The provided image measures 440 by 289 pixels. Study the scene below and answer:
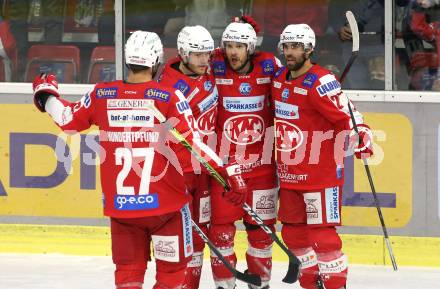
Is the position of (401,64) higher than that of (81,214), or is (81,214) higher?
(401,64)

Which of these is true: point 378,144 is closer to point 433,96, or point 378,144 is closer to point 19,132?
point 433,96

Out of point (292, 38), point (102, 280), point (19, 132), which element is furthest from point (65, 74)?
point (292, 38)

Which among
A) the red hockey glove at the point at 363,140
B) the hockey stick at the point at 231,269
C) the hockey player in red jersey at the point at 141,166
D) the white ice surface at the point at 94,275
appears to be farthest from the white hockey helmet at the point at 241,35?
the white ice surface at the point at 94,275

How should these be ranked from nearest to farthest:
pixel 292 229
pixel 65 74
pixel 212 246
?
1. pixel 212 246
2. pixel 292 229
3. pixel 65 74

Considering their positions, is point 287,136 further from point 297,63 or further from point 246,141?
point 297,63

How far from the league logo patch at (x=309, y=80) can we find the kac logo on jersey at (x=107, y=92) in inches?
53.9

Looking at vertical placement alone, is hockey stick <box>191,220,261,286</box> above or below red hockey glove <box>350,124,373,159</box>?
below

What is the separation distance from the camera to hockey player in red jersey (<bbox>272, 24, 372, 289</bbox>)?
754 centimetres

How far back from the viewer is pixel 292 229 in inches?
308

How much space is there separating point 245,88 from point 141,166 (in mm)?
1351

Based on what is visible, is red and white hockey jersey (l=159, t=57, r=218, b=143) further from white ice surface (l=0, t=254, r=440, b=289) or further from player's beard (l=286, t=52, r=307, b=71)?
white ice surface (l=0, t=254, r=440, b=289)

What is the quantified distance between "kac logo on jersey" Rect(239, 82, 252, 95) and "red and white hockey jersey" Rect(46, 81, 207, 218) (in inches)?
45.2

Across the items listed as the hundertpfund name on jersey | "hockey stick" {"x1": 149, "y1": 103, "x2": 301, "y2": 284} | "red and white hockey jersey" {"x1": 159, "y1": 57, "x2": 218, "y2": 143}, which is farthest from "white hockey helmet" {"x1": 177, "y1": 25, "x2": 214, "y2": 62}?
the hundertpfund name on jersey

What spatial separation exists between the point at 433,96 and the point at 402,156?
0.44 metres
